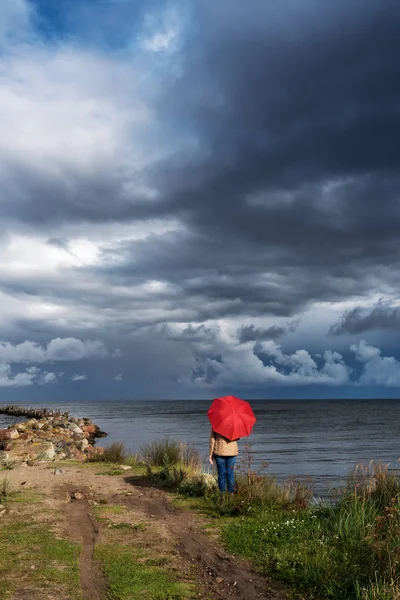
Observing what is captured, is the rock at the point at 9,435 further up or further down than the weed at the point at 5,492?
further down

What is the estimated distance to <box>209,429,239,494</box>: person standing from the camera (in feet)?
41.9

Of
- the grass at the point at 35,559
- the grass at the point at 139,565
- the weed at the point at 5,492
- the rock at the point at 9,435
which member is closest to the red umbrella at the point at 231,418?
→ the grass at the point at 139,565

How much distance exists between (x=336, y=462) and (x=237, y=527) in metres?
24.0

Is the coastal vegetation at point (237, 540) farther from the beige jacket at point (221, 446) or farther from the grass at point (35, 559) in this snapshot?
the beige jacket at point (221, 446)

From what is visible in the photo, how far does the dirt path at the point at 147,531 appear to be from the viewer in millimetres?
7785

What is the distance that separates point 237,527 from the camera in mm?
10586

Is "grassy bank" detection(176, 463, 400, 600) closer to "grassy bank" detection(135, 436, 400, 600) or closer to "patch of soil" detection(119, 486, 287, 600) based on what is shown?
"grassy bank" detection(135, 436, 400, 600)

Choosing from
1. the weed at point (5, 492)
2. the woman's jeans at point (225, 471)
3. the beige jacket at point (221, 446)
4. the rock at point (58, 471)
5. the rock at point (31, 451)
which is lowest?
the rock at point (31, 451)

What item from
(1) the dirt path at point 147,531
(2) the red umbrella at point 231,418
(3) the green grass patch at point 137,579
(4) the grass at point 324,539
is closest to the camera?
(3) the green grass patch at point 137,579

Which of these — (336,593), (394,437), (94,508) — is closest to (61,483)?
(94,508)

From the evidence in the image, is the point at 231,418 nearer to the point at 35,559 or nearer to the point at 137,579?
the point at 137,579

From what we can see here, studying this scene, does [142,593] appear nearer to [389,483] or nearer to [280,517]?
[280,517]

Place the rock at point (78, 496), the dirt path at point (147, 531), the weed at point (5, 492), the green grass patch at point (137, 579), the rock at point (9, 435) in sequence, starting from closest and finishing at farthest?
the green grass patch at point (137, 579) < the dirt path at point (147, 531) < the weed at point (5, 492) < the rock at point (78, 496) < the rock at point (9, 435)

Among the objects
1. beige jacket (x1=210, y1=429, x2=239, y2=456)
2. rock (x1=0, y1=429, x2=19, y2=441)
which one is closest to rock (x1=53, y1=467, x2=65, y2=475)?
beige jacket (x1=210, y1=429, x2=239, y2=456)
